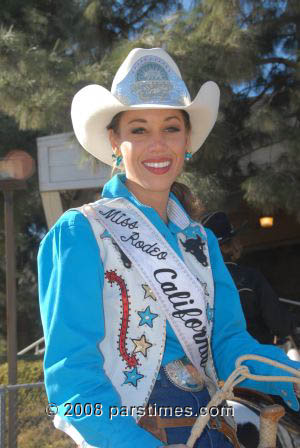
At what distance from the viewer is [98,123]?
187 cm

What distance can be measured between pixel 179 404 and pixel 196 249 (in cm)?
48

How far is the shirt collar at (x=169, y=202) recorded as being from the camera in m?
1.78

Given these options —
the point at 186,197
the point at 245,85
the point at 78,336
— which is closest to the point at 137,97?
the point at 186,197

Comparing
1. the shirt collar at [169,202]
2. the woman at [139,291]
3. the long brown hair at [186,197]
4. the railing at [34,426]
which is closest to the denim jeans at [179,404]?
the woman at [139,291]

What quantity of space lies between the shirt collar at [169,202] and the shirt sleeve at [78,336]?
249mm

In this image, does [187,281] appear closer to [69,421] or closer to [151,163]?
[151,163]

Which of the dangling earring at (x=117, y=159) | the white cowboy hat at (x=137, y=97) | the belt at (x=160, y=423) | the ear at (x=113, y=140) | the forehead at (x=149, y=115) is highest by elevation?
the white cowboy hat at (x=137, y=97)

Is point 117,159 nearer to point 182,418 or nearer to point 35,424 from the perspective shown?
point 182,418

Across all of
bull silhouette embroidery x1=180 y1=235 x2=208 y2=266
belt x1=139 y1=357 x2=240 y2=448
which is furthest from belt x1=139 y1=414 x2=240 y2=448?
bull silhouette embroidery x1=180 y1=235 x2=208 y2=266

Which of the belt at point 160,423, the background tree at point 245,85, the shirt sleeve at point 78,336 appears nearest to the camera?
the shirt sleeve at point 78,336

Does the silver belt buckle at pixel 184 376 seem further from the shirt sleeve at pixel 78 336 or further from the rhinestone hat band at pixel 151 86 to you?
the rhinestone hat band at pixel 151 86

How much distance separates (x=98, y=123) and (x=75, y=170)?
5460 millimetres

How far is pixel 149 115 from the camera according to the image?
1.75m

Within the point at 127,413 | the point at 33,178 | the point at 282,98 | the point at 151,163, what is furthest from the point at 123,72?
the point at 33,178
